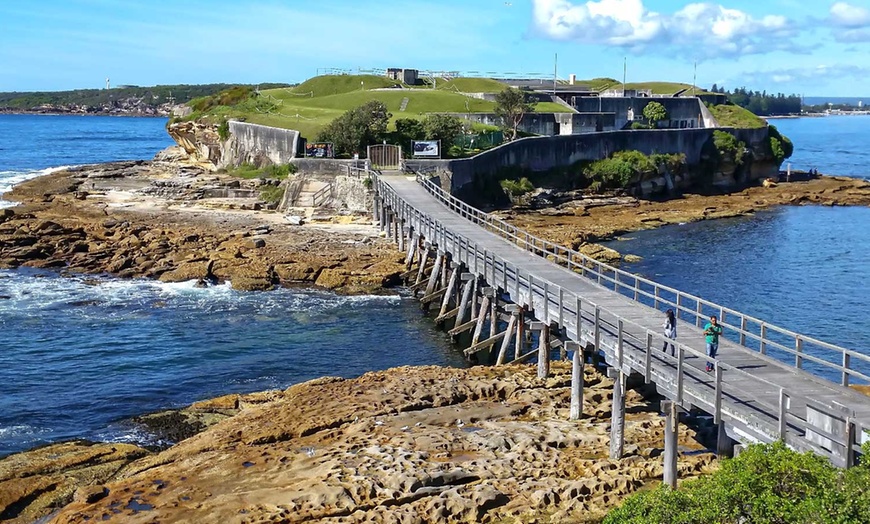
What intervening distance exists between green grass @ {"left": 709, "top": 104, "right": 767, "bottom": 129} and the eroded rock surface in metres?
78.2

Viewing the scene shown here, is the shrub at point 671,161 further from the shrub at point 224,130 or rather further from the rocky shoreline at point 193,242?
the shrub at point 224,130

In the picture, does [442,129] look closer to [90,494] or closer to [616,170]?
[616,170]

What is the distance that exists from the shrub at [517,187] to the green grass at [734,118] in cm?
4070

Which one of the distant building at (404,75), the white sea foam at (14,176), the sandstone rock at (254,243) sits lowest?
the sandstone rock at (254,243)

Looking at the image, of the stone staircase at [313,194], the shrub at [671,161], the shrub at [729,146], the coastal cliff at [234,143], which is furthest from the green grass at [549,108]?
the stone staircase at [313,194]

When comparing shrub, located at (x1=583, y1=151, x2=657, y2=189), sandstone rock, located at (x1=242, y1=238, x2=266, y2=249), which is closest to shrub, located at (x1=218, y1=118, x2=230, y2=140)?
shrub, located at (x1=583, y1=151, x2=657, y2=189)

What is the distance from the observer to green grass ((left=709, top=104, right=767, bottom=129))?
97188 millimetres

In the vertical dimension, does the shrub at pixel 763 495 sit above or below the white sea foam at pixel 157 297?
above

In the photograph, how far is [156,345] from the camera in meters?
32.9

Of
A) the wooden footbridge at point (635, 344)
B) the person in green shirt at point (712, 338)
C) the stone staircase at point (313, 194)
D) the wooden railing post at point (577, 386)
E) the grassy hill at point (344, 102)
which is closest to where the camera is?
the wooden footbridge at point (635, 344)

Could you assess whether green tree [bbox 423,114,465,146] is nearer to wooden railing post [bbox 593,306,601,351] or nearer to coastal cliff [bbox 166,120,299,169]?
coastal cliff [bbox 166,120,299,169]

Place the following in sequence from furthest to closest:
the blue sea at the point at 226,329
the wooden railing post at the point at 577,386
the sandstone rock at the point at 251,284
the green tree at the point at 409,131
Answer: the green tree at the point at 409,131 → the sandstone rock at the point at 251,284 → the blue sea at the point at 226,329 → the wooden railing post at the point at 577,386

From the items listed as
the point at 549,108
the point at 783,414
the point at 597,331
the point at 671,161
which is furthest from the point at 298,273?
the point at 549,108

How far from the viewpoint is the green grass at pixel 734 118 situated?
97.2 metres
